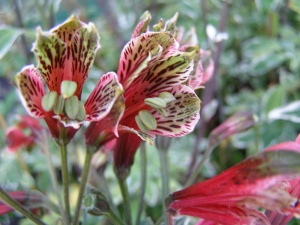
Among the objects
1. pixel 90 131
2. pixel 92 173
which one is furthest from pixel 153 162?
pixel 90 131

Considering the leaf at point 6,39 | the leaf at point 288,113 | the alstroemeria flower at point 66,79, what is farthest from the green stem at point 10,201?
the leaf at point 288,113

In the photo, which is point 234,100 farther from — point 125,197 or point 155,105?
point 155,105

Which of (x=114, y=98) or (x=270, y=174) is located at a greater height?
(x=114, y=98)

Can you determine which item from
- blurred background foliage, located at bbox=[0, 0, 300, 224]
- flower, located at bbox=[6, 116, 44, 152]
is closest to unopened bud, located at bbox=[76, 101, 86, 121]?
blurred background foliage, located at bbox=[0, 0, 300, 224]

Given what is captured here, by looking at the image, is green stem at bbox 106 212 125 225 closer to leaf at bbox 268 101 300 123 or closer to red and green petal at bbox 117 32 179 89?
red and green petal at bbox 117 32 179 89

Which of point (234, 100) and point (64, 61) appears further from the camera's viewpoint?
point (234, 100)

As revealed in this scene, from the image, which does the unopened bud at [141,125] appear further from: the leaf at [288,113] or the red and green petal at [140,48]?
the leaf at [288,113]

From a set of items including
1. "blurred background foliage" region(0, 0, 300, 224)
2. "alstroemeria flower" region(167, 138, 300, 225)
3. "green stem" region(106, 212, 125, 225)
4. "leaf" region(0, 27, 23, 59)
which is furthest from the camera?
"blurred background foliage" region(0, 0, 300, 224)
